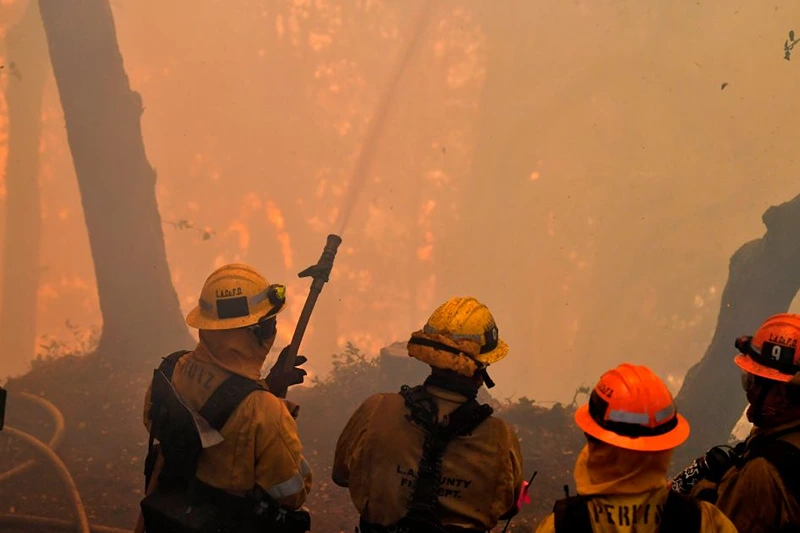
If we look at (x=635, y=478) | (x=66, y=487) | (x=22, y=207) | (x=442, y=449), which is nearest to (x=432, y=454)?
(x=442, y=449)

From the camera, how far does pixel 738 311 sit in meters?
11.5

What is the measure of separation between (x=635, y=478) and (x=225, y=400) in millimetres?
2206

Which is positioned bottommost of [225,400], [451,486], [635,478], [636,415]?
[451,486]

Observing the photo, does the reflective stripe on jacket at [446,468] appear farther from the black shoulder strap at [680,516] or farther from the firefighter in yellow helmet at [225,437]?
the black shoulder strap at [680,516]

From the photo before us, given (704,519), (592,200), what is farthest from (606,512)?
(592,200)

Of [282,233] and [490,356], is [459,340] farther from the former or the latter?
[282,233]

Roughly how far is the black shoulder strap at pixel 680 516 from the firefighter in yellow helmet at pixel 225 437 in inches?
80.3

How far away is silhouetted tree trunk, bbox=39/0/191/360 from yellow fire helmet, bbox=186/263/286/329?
35.4 feet

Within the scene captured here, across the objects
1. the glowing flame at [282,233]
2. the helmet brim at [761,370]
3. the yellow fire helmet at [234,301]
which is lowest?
the helmet brim at [761,370]

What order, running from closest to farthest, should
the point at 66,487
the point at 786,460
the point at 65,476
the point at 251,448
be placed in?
the point at 786,460
the point at 251,448
the point at 66,487
the point at 65,476

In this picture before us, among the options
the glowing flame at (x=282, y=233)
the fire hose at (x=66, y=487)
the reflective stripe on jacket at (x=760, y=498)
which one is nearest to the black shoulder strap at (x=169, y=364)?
the reflective stripe on jacket at (x=760, y=498)

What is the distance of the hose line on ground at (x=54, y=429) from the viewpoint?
720cm

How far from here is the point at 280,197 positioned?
7406cm

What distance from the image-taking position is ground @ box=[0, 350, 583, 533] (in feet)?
24.1
